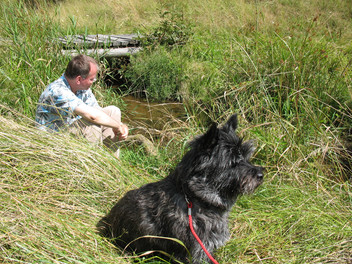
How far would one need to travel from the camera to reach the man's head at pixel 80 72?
13.3 feet

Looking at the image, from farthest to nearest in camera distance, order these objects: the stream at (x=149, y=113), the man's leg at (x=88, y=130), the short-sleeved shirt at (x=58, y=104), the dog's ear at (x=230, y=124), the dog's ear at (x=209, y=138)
→ the stream at (x=149, y=113) < the man's leg at (x=88, y=130) < the short-sleeved shirt at (x=58, y=104) < the dog's ear at (x=230, y=124) < the dog's ear at (x=209, y=138)

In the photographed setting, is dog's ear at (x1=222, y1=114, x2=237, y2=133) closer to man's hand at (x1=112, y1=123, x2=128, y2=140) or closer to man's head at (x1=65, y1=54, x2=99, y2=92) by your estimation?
man's hand at (x1=112, y1=123, x2=128, y2=140)

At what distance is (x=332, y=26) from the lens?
378 inches

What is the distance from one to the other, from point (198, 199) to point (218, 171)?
0.28m

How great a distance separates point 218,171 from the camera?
8.34ft

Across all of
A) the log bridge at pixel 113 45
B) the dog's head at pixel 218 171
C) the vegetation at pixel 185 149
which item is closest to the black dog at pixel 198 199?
the dog's head at pixel 218 171

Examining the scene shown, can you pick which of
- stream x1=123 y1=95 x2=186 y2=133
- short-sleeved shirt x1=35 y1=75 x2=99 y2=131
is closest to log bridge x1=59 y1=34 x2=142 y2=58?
stream x1=123 y1=95 x2=186 y2=133

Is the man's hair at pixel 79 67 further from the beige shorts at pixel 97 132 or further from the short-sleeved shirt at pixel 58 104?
the beige shorts at pixel 97 132

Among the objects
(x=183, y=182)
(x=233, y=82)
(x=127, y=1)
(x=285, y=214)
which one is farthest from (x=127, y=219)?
(x=127, y=1)

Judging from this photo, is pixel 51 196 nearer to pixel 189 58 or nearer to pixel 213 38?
pixel 189 58

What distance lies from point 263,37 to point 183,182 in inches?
155

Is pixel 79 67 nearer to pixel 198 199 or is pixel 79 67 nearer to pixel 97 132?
pixel 97 132

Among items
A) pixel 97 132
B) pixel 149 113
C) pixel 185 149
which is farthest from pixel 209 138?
pixel 149 113

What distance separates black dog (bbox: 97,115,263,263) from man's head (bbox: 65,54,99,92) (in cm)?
203
